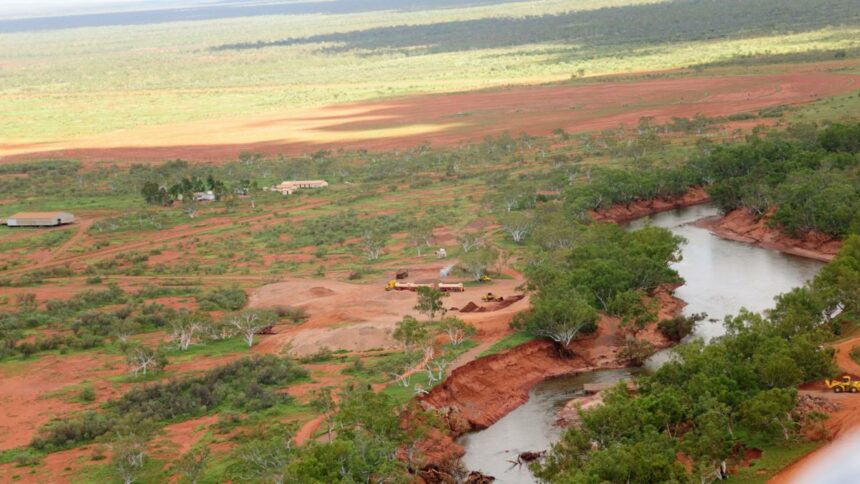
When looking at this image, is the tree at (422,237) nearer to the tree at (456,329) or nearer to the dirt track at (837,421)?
the tree at (456,329)

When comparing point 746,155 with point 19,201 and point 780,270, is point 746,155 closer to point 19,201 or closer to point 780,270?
point 780,270

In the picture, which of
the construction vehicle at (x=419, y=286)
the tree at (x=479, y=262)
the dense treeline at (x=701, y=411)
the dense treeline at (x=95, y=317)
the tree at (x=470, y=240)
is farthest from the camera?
the tree at (x=470, y=240)

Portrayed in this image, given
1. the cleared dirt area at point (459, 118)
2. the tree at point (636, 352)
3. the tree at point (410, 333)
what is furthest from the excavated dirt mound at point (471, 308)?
the cleared dirt area at point (459, 118)

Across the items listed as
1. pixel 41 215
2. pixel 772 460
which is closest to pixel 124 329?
pixel 772 460

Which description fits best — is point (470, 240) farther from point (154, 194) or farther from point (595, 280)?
point (154, 194)

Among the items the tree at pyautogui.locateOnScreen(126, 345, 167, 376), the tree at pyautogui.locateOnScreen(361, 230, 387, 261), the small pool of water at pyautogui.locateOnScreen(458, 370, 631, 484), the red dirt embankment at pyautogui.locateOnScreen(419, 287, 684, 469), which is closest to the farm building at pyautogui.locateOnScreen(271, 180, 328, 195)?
the tree at pyautogui.locateOnScreen(361, 230, 387, 261)
